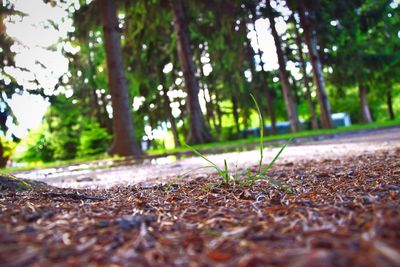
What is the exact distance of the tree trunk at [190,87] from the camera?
1536cm

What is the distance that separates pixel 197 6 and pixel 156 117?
10.6m

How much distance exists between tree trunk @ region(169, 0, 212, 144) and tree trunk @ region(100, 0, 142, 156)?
4.16m

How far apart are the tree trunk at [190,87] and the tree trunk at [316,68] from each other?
5.50 meters

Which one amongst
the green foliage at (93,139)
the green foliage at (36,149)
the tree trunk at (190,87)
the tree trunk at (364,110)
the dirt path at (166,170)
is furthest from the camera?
the green foliage at (36,149)

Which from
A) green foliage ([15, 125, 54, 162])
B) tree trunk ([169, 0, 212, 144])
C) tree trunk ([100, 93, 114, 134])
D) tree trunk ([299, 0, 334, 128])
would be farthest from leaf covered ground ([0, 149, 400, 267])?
green foliage ([15, 125, 54, 162])

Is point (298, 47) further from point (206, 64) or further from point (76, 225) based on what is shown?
A: point (76, 225)

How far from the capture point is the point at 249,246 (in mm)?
1182

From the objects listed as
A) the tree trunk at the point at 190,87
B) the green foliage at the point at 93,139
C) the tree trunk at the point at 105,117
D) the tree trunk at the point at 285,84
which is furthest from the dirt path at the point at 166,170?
the tree trunk at the point at 105,117

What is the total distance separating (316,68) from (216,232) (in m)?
16.8

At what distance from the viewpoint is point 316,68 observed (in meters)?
17.1

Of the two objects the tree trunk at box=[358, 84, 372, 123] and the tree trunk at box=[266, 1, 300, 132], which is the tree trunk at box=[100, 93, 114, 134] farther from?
the tree trunk at box=[358, 84, 372, 123]

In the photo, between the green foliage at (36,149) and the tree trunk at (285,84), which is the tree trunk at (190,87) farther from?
the green foliage at (36,149)

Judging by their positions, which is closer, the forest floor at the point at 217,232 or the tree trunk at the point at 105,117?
the forest floor at the point at 217,232

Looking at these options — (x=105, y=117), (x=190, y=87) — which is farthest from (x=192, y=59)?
(x=105, y=117)
